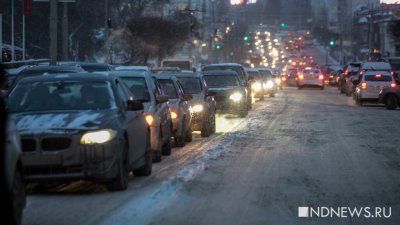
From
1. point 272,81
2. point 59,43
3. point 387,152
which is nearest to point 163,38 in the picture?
point 59,43

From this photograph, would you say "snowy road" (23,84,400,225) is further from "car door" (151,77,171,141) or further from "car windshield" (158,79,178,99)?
"car windshield" (158,79,178,99)

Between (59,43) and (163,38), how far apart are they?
9020 mm

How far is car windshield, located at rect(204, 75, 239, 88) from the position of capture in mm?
28625

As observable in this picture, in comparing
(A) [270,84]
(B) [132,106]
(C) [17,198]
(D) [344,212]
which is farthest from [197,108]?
(A) [270,84]

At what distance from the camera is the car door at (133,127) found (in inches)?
460

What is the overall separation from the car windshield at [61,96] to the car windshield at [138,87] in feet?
11.9

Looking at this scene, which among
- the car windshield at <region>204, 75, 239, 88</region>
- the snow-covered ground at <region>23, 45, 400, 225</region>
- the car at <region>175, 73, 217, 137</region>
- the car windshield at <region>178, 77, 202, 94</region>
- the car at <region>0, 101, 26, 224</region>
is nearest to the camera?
the car at <region>0, 101, 26, 224</region>

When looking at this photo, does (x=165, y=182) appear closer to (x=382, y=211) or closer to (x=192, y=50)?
(x=382, y=211)

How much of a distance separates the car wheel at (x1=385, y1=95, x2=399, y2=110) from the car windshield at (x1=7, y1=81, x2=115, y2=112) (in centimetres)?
2545

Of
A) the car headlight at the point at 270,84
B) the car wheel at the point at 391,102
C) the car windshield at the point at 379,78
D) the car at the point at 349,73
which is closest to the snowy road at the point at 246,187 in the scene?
the car wheel at the point at 391,102

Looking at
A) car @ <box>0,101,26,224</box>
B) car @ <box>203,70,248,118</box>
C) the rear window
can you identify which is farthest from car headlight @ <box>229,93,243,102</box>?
car @ <box>0,101,26,224</box>

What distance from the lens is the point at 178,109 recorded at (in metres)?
18.0

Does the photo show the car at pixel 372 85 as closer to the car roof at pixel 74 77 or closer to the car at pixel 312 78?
the car at pixel 312 78

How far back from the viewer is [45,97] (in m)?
11.8
